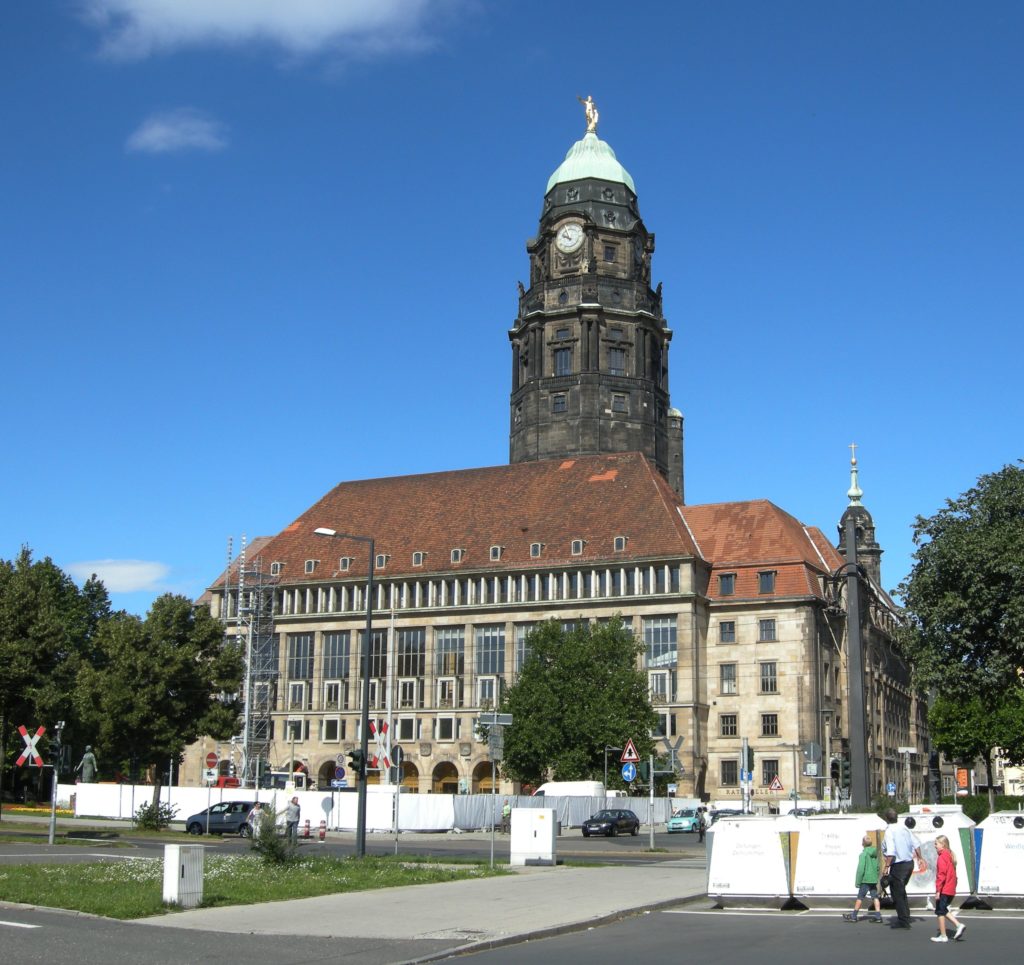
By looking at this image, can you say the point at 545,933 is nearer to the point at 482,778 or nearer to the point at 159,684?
the point at 159,684

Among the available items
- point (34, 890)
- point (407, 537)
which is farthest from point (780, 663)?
point (34, 890)

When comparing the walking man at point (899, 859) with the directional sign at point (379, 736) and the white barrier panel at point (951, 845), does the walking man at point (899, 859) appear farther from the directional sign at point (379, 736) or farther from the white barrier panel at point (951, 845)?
the directional sign at point (379, 736)

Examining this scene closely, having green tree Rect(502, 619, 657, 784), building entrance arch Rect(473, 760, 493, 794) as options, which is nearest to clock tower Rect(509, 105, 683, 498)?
building entrance arch Rect(473, 760, 493, 794)

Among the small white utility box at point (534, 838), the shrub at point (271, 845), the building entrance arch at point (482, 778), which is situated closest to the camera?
the shrub at point (271, 845)

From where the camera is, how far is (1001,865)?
21109 mm

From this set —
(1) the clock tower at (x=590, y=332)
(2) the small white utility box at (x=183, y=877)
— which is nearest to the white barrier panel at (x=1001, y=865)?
(2) the small white utility box at (x=183, y=877)

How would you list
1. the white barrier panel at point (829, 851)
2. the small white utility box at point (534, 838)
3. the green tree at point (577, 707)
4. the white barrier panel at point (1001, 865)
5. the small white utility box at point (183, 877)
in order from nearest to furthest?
1. the small white utility box at point (183, 877)
2. the white barrier panel at point (1001, 865)
3. the white barrier panel at point (829, 851)
4. the small white utility box at point (534, 838)
5. the green tree at point (577, 707)

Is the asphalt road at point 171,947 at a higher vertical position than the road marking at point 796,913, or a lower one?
higher

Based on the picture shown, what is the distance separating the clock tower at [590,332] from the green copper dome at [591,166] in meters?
0.12

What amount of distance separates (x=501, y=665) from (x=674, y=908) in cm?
6637

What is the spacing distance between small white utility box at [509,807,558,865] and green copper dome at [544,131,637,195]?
8475 cm

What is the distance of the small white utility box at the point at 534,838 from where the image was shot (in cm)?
3047

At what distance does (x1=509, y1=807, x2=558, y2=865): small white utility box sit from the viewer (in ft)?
100.0

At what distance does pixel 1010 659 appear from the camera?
176 feet
